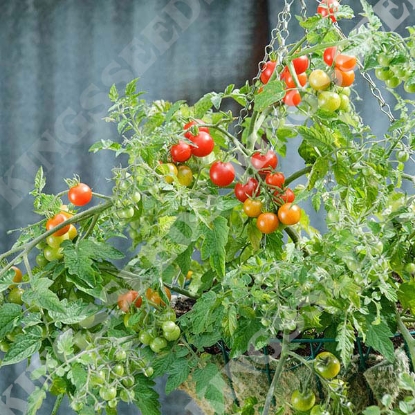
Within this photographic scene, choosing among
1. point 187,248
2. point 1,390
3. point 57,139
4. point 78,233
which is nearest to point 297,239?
point 187,248

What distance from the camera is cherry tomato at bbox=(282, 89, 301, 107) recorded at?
0.66m

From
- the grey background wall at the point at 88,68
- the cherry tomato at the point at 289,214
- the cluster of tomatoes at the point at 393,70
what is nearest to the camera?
the cluster of tomatoes at the point at 393,70

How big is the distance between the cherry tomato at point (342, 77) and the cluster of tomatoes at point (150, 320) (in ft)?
0.95

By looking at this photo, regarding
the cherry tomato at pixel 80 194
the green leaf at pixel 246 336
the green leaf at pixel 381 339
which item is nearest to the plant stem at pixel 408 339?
the green leaf at pixel 381 339

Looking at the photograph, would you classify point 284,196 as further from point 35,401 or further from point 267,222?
point 35,401

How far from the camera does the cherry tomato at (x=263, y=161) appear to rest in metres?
0.70

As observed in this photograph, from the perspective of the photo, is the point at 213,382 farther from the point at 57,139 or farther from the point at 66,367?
the point at 57,139

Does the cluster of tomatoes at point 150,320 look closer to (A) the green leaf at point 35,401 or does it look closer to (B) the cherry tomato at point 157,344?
(B) the cherry tomato at point 157,344

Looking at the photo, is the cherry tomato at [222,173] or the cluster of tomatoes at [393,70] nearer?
the cluster of tomatoes at [393,70]

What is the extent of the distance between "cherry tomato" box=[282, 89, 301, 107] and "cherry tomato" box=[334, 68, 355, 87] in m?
0.04

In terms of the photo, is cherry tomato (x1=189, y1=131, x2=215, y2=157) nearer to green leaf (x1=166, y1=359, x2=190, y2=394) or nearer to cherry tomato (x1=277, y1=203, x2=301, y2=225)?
cherry tomato (x1=277, y1=203, x2=301, y2=225)

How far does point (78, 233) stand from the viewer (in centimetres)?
76

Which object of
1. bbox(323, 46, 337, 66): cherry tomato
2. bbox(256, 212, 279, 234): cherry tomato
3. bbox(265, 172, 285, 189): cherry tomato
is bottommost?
bbox(256, 212, 279, 234): cherry tomato

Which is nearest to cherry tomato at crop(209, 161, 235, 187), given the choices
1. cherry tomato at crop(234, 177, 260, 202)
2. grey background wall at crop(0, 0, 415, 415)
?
cherry tomato at crop(234, 177, 260, 202)
